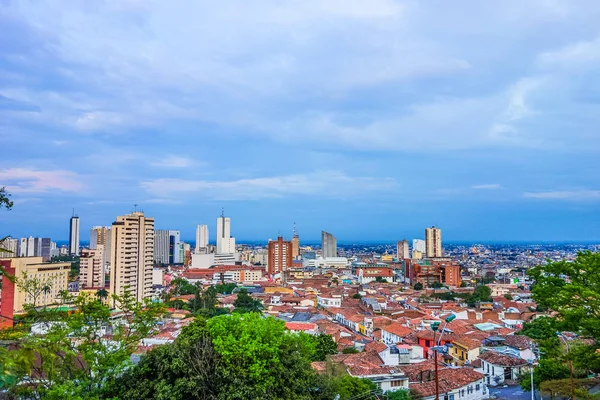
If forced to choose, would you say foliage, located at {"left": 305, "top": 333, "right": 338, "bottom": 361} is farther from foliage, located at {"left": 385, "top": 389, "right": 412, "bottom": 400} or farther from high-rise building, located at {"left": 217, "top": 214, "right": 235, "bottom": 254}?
high-rise building, located at {"left": 217, "top": 214, "right": 235, "bottom": 254}

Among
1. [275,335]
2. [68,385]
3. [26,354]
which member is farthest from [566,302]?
[68,385]

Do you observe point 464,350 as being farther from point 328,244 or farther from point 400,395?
point 328,244

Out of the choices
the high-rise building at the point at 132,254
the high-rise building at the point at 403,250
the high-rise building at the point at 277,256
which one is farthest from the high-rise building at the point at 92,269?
the high-rise building at the point at 403,250

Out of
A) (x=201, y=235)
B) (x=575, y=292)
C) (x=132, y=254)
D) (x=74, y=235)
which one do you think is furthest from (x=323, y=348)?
(x=201, y=235)

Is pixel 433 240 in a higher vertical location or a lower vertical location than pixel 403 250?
higher

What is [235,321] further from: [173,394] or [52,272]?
[52,272]

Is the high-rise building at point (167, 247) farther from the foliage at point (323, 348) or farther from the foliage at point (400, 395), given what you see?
the foliage at point (400, 395)
